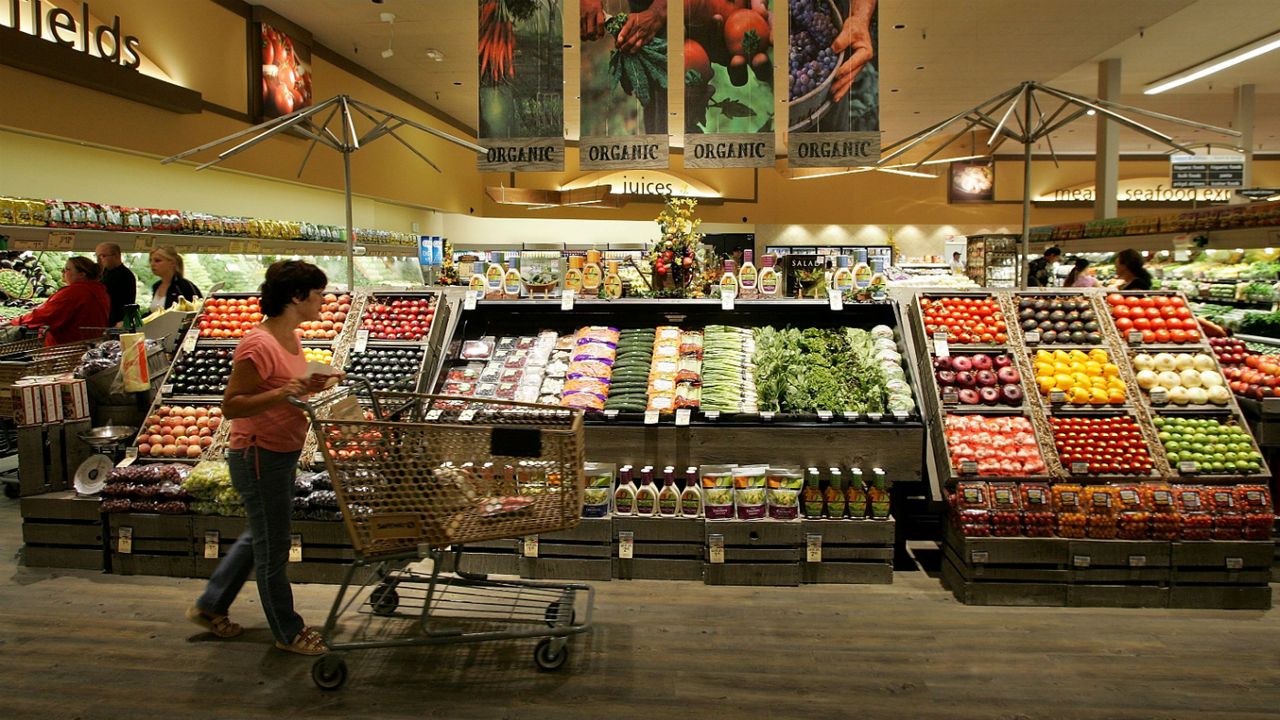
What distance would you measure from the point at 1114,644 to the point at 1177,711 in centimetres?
57

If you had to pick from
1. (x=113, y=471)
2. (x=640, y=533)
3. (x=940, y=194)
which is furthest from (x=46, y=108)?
(x=940, y=194)

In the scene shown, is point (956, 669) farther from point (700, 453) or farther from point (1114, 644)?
point (700, 453)

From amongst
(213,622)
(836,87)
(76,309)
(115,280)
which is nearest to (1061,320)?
(836,87)

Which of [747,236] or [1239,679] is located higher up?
[747,236]

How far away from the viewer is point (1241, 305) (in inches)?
344

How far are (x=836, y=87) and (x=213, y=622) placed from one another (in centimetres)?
504

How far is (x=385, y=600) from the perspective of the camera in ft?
11.6

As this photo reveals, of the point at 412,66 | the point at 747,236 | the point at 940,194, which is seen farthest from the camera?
the point at 940,194

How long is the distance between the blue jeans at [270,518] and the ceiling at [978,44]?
13.8ft

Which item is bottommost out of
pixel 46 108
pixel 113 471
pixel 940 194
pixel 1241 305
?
pixel 113 471

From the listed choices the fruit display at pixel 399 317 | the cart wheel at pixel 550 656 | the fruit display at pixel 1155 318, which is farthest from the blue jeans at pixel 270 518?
the fruit display at pixel 1155 318

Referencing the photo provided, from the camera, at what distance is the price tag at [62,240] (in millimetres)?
5555

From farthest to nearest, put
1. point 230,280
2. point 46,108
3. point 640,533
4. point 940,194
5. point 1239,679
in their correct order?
point 940,194
point 230,280
point 46,108
point 640,533
point 1239,679

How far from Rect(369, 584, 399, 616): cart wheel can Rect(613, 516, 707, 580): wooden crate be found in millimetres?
1153
